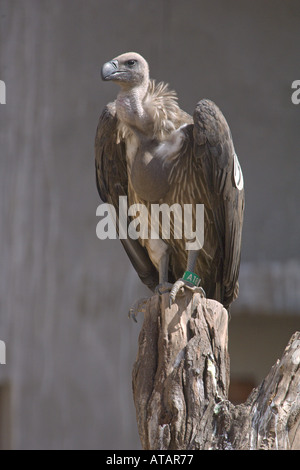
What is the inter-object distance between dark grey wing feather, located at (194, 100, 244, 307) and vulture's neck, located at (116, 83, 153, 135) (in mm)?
233

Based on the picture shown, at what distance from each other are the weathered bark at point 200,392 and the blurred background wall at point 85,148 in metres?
2.74

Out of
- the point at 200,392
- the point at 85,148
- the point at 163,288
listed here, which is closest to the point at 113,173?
the point at 163,288

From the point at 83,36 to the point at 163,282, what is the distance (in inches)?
113

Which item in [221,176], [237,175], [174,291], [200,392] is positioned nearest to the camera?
[200,392]

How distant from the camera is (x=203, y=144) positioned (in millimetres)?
3602

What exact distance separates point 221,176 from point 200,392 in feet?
3.34

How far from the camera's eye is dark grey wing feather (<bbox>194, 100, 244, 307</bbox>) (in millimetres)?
→ 3588

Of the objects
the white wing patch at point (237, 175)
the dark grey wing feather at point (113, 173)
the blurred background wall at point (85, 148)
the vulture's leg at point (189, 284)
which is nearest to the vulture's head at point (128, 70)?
the dark grey wing feather at point (113, 173)

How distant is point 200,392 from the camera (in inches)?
120

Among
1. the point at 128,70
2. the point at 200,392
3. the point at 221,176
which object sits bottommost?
the point at 200,392

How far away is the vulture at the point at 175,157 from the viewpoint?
362 centimetres

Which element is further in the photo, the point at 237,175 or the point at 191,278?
the point at 237,175

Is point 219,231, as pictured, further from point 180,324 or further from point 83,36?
point 83,36

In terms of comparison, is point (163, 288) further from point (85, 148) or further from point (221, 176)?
point (85, 148)
